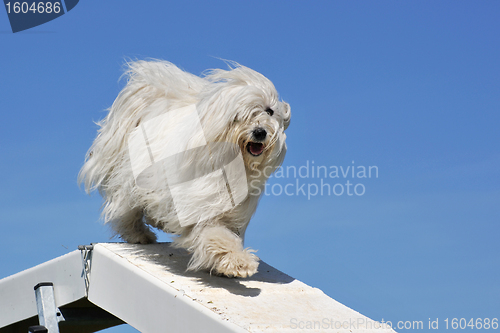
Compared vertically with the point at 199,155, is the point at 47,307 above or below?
below

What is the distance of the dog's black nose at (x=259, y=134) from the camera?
3836 mm

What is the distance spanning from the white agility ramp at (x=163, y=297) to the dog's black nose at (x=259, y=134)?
3.66 feet

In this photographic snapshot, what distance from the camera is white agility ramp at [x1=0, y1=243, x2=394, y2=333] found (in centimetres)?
365

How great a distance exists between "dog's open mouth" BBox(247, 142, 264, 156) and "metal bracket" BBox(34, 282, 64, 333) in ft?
7.14

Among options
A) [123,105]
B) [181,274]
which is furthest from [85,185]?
[181,274]

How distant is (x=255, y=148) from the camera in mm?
3928

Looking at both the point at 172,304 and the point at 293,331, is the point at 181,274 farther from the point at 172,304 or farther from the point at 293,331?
the point at 293,331

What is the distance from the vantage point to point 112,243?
4785mm

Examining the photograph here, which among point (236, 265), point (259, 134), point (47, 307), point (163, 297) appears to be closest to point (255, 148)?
point (259, 134)

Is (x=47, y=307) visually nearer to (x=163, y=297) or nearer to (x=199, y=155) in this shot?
(x=163, y=297)

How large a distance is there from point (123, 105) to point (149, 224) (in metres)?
1.10

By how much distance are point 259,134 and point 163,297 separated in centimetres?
130

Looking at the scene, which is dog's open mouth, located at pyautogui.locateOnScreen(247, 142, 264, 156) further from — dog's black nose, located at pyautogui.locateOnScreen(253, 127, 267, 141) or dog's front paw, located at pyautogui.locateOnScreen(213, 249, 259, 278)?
dog's front paw, located at pyautogui.locateOnScreen(213, 249, 259, 278)

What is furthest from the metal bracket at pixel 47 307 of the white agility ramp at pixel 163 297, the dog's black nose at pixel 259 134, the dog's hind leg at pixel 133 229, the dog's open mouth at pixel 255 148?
the dog's black nose at pixel 259 134
